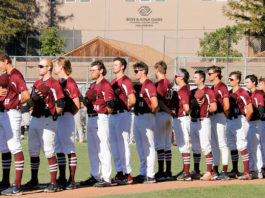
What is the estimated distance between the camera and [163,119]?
10.8 metres

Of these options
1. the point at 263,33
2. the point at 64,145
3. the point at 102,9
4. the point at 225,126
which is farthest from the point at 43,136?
the point at 102,9

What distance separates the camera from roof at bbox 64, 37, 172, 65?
34.2 meters

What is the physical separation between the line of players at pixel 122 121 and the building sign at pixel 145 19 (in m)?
34.8

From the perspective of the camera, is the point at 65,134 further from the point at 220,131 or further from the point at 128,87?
the point at 220,131

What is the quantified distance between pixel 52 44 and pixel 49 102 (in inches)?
1300

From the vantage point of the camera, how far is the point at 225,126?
11039mm

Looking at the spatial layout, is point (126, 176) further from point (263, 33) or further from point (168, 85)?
point (263, 33)

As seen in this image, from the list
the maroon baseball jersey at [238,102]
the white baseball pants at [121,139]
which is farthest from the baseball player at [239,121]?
the white baseball pants at [121,139]

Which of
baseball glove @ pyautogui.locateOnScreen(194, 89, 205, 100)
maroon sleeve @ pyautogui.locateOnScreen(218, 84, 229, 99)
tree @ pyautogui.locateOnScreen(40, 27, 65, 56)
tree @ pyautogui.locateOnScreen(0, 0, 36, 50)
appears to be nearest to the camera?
baseball glove @ pyautogui.locateOnScreen(194, 89, 205, 100)

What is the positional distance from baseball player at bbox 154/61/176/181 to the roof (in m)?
22.9

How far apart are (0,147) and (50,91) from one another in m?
1.23

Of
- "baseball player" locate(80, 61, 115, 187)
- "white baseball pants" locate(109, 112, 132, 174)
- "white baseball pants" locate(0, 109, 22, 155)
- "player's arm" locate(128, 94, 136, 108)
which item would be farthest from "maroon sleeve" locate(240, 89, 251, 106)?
"white baseball pants" locate(0, 109, 22, 155)

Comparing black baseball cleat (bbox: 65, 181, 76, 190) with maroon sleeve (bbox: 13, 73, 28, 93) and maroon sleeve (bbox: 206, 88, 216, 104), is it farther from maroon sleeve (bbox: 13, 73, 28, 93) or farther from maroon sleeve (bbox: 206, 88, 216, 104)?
maroon sleeve (bbox: 206, 88, 216, 104)

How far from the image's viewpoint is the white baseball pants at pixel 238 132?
11094 millimetres
